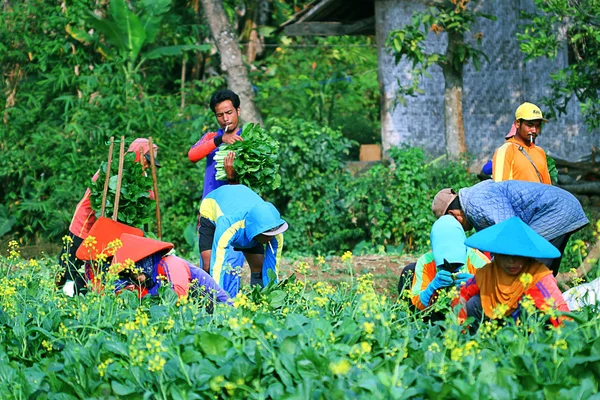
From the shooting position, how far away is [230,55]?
14.2 m

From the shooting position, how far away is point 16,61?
16.0 metres

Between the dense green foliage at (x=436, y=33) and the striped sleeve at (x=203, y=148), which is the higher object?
the dense green foliage at (x=436, y=33)

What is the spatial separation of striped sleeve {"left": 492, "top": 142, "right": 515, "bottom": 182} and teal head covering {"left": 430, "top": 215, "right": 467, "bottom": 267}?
1.19 metres

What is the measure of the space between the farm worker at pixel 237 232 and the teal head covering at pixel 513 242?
2004 mm

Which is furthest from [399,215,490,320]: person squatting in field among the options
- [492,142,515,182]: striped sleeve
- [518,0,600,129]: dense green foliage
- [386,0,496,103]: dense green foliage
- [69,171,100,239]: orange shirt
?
[386,0,496,103]: dense green foliage

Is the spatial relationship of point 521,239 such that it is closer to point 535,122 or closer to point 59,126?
point 535,122

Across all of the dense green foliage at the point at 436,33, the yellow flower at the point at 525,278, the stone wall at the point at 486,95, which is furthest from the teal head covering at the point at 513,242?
the stone wall at the point at 486,95

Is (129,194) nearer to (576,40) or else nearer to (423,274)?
(423,274)

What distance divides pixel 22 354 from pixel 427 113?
9568mm

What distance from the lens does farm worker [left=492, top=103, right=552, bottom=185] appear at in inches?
288

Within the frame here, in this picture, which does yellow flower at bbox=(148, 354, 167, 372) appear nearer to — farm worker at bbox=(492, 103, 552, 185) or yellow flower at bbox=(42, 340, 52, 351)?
yellow flower at bbox=(42, 340, 52, 351)

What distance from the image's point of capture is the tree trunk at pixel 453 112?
13062 mm

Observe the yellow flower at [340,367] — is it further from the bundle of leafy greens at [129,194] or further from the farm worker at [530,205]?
the bundle of leafy greens at [129,194]

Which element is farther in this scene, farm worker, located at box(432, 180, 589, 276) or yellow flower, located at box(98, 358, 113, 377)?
farm worker, located at box(432, 180, 589, 276)
